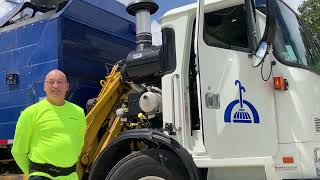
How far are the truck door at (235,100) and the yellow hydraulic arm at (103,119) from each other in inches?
56.7

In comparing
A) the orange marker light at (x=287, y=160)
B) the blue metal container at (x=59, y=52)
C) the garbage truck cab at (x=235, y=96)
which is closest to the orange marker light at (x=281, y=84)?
the garbage truck cab at (x=235, y=96)

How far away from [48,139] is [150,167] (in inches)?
52.9

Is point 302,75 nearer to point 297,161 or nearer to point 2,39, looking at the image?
point 297,161

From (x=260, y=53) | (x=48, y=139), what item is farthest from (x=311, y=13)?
(x=48, y=139)

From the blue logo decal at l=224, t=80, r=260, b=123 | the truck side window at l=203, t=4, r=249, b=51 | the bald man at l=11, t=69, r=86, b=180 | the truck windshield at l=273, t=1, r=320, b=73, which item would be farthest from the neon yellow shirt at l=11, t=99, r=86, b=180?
the truck windshield at l=273, t=1, r=320, b=73

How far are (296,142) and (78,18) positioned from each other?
3.06m

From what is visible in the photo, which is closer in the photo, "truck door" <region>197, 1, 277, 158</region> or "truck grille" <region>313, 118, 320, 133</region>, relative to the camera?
"truck grille" <region>313, 118, 320, 133</region>

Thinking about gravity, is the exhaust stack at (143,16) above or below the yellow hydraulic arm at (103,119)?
above

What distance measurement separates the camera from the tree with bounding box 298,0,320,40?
61.0 feet

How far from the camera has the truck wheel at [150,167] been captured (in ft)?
14.7

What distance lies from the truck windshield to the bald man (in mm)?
1963

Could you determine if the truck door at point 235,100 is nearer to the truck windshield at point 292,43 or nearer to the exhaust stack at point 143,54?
the truck windshield at point 292,43

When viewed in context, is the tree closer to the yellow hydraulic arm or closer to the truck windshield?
the truck windshield

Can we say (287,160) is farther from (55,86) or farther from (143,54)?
(55,86)
